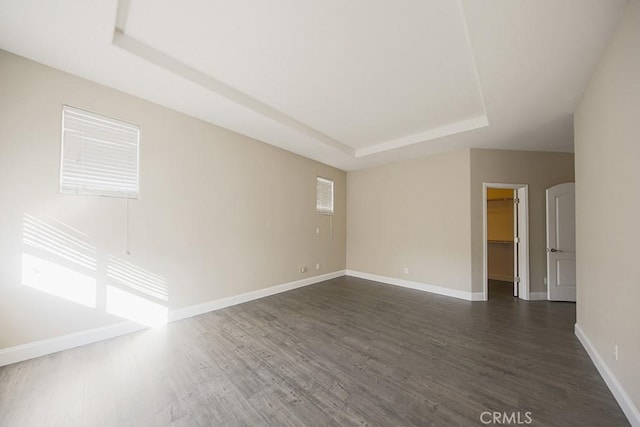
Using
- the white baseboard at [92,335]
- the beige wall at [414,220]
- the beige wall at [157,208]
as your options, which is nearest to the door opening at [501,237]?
the beige wall at [414,220]

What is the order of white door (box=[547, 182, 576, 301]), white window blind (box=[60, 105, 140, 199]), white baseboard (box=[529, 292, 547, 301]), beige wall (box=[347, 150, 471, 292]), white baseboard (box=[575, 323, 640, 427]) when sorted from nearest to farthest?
white baseboard (box=[575, 323, 640, 427]) < white window blind (box=[60, 105, 140, 199]) < white door (box=[547, 182, 576, 301]) < white baseboard (box=[529, 292, 547, 301]) < beige wall (box=[347, 150, 471, 292])

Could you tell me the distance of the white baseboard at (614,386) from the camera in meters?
1.54

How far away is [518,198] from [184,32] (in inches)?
217

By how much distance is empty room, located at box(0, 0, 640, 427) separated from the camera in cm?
168

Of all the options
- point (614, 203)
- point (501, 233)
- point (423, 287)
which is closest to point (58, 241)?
point (614, 203)

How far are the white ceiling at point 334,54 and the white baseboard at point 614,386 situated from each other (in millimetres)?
2664

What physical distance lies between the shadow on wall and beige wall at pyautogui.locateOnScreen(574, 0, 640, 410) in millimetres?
4485

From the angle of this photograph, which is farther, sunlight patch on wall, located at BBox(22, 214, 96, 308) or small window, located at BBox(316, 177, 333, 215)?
small window, located at BBox(316, 177, 333, 215)

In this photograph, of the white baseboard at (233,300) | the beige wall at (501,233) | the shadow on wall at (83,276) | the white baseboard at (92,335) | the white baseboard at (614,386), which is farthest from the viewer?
the beige wall at (501,233)

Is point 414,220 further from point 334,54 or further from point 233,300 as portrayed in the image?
point 233,300

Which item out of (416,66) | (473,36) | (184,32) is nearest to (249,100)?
(184,32)

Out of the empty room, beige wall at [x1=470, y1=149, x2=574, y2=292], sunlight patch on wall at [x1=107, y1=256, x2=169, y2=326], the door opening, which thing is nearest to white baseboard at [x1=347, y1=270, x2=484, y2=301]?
the empty room

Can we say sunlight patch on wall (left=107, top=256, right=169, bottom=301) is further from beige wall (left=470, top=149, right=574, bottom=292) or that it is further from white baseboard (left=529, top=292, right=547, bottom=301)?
white baseboard (left=529, top=292, right=547, bottom=301)

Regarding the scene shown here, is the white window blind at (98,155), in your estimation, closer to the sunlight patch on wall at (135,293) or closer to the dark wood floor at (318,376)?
the sunlight patch on wall at (135,293)
